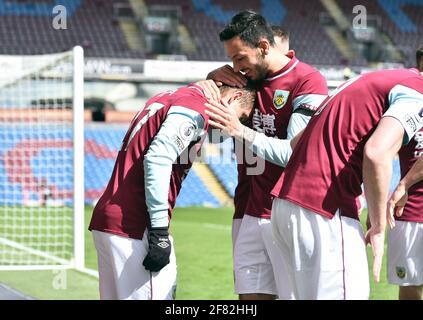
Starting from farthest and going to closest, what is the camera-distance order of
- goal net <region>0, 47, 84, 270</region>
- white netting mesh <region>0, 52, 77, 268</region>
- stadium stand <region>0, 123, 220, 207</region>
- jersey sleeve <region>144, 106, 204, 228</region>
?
stadium stand <region>0, 123, 220, 207</region> → white netting mesh <region>0, 52, 77, 268</region> → goal net <region>0, 47, 84, 270</region> → jersey sleeve <region>144, 106, 204, 228</region>

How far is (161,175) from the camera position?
3.64 metres

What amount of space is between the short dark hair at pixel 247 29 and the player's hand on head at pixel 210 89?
23cm

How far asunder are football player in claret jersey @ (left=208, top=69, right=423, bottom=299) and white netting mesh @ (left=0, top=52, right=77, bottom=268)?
684 cm

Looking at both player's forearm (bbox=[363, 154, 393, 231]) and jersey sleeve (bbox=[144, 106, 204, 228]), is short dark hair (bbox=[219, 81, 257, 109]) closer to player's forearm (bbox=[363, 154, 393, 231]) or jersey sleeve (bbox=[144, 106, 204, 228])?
jersey sleeve (bbox=[144, 106, 204, 228])

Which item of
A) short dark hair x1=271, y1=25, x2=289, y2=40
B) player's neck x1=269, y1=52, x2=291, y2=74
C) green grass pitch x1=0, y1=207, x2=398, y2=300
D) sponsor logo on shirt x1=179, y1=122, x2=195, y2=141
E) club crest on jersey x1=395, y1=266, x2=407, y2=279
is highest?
short dark hair x1=271, y1=25, x2=289, y2=40

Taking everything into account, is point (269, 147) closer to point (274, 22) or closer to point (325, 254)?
point (325, 254)

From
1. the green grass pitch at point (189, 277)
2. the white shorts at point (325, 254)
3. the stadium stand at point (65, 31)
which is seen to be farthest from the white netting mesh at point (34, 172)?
the white shorts at point (325, 254)

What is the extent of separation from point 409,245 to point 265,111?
160 cm

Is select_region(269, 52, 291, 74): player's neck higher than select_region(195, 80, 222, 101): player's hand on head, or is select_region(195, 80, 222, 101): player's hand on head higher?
select_region(269, 52, 291, 74): player's neck

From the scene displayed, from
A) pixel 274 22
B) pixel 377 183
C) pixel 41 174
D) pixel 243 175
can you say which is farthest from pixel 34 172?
pixel 377 183

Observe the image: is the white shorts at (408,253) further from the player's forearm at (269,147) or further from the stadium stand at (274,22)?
the stadium stand at (274,22)

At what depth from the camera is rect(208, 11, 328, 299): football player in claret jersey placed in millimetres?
4051

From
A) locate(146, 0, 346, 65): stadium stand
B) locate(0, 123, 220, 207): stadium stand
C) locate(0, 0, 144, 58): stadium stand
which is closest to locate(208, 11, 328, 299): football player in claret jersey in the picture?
locate(0, 123, 220, 207): stadium stand

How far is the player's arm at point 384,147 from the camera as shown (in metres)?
3.12
